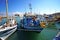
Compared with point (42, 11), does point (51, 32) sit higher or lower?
lower

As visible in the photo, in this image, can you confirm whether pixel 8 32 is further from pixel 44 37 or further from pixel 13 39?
pixel 44 37

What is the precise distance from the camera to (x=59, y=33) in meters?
2.75

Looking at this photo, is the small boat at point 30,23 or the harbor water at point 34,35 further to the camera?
the small boat at point 30,23

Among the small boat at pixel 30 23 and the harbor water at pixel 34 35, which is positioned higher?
the small boat at pixel 30 23

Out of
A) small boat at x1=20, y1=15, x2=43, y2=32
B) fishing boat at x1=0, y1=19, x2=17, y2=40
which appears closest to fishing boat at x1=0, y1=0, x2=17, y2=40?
fishing boat at x1=0, y1=19, x2=17, y2=40

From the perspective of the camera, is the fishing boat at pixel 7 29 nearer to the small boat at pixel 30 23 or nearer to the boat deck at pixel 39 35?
the boat deck at pixel 39 35

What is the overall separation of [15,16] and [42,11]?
571 mm

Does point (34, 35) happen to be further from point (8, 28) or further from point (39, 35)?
point (8, 28)

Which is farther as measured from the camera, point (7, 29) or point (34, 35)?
point (7, 29)

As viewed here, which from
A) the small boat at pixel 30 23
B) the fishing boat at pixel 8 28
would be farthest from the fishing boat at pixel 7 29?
the small boat at pixel 30 23

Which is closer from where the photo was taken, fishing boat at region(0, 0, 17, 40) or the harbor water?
the harbor water

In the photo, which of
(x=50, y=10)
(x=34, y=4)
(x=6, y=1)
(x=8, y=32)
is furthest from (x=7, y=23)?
(x=50, y=10)

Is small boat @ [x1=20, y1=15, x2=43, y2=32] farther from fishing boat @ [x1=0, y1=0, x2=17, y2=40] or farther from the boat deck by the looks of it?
fishing boat @ [x1=0, y1=0, x2=17, y2=40]

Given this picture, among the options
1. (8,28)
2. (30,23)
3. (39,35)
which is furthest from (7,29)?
(39,35)
